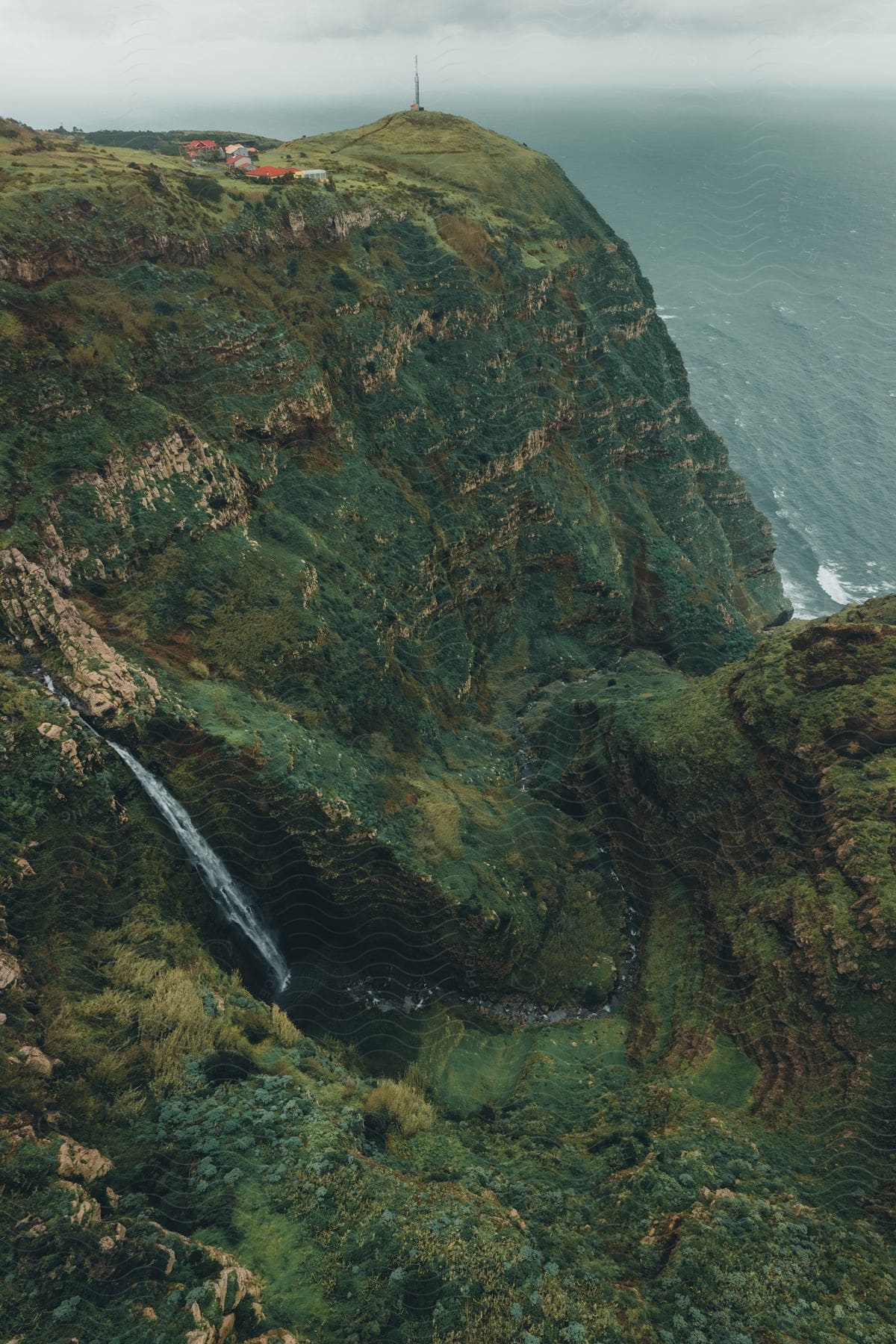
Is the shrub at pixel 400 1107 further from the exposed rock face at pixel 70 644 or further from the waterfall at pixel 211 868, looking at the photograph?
the exposed rock face at pixel 70 644

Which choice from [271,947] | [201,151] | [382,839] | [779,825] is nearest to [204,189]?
[201,151]

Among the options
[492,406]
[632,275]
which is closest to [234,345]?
[492,406]

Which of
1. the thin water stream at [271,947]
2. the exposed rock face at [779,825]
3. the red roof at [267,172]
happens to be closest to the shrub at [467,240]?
the red roof at [267,172]

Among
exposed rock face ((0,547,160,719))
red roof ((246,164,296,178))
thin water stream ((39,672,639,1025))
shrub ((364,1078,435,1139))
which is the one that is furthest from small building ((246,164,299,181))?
shrub ((364,1078,435,1139))

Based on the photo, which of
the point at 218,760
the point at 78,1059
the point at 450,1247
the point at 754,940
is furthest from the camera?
the point at 754,940

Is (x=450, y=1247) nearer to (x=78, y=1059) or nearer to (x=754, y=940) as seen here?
(x=78, y=1059)

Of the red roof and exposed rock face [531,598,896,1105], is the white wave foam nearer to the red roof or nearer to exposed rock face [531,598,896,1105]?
exposed rock face [531,598,896,1105]

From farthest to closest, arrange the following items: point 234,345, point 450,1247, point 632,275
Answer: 1. point 632,275
2. point 234,345
3. point 450,1247

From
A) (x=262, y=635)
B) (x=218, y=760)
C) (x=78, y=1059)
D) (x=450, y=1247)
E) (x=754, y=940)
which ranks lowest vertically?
(x=754, y=940)
